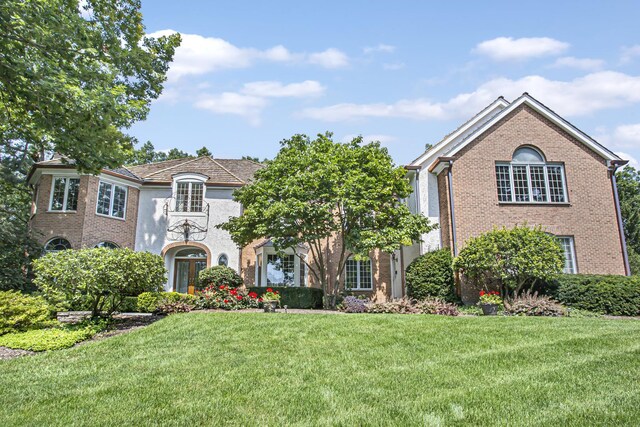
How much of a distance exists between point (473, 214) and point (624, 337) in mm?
8967

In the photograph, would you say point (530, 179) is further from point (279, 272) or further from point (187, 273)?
point (187, 273)

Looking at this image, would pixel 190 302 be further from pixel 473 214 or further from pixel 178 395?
pixel 473 214

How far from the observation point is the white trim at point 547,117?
1703 cm

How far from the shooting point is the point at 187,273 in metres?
21.7

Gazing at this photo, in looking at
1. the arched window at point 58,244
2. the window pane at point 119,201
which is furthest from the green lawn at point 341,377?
the window pane at point 119,201

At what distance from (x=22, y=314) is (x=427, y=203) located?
14.4 meters

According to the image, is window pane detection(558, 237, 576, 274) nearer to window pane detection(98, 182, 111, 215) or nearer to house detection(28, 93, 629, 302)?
house detection(28, 93, 629, 302)

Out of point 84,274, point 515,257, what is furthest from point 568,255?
point 84,274

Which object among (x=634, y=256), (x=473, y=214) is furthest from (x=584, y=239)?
(x=634, y=256)

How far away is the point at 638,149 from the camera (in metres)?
19.7

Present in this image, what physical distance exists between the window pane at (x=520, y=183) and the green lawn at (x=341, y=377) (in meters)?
8.44

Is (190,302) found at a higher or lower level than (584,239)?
lower

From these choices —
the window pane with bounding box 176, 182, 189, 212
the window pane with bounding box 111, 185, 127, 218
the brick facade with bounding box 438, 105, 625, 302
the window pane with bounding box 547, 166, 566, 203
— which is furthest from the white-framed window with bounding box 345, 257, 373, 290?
the window pane with bounding box 111, 185, 127, 218

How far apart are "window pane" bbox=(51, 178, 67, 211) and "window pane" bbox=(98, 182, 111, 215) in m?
1.54
